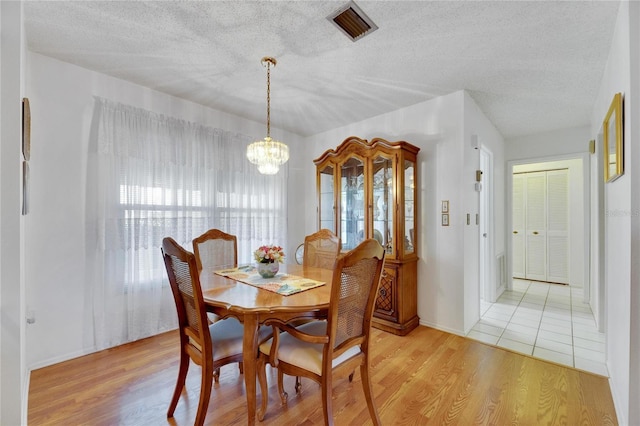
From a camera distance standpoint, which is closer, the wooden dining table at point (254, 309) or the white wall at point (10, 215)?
the white wall at point (10, 215)

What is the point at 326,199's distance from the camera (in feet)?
12.2

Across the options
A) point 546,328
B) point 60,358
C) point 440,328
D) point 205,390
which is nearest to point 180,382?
point 205,390

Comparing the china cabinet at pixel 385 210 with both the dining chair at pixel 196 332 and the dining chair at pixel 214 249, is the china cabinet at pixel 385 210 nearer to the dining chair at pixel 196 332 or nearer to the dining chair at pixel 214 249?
the dining chair at pixel 214 249

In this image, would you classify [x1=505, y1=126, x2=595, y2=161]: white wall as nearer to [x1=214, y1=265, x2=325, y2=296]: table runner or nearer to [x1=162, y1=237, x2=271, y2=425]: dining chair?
[x1=214, y1=265, x2=325, y2=296]: table runner

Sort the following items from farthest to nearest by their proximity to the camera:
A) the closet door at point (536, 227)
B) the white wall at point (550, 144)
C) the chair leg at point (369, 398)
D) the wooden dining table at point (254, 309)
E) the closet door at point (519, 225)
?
the closet door at point (519, 225) < the closet door at point (536, 227) < the white wall at point (550, 144) < the chair leg at point (369, 398) < the wooden dining table at point (254, 309)

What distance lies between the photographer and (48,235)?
7.47 feet

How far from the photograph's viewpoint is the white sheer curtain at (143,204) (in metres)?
2.51

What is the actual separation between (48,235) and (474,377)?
3464mm

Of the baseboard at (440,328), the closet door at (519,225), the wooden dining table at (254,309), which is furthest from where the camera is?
the closet door at (519,225)

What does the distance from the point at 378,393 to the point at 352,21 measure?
246 centimetres

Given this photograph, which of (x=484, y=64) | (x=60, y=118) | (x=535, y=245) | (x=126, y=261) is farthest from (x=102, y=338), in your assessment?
(x=535, y=245)

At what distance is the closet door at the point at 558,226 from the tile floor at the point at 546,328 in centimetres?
63

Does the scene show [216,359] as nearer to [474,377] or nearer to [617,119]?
[474,377]

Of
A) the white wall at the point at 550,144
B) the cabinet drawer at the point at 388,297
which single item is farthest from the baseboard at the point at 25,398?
the white wall at the point at 550,144
